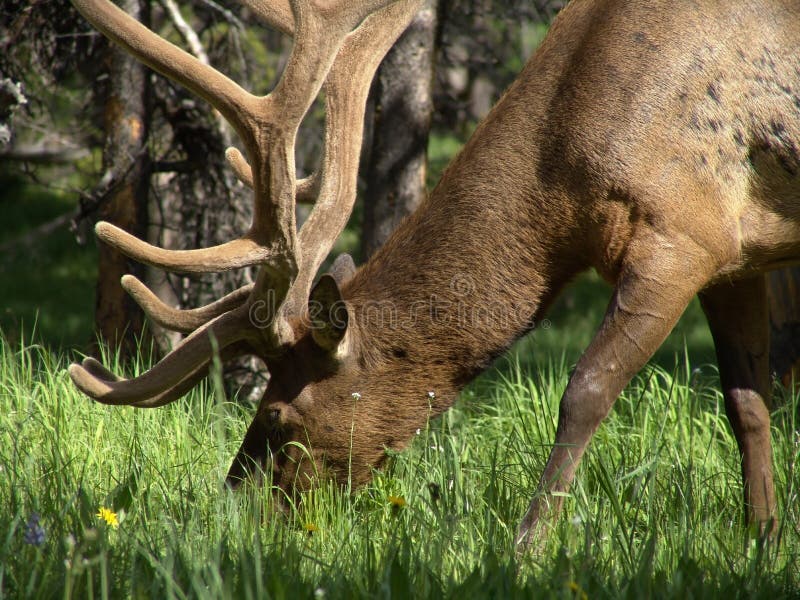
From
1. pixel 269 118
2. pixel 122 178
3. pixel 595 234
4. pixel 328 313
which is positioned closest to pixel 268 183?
pixel 269 118

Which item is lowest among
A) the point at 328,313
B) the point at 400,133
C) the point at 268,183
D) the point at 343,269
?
the point at 328,313

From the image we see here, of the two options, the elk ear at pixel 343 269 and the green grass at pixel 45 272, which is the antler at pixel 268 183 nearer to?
the elk ear at pixel 343 269

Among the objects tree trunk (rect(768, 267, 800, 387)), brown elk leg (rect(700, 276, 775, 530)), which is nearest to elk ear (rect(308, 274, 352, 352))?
brown elk leg (rect(700, 276, 775, 530))

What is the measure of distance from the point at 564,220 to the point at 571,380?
654 mm

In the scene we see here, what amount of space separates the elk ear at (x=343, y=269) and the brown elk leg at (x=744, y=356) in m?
1.62

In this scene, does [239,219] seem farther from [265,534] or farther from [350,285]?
[265,534]

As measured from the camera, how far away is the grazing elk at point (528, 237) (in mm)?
3842

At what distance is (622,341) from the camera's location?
12.6ft

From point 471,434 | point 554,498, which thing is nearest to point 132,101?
Answer: point 471,434

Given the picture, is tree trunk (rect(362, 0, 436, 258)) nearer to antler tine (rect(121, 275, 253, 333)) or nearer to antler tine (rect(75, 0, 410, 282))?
antler tine (rect(121, 275, 253, 333))

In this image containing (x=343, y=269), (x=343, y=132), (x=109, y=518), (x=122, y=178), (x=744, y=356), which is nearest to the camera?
Answer: (x=109, y=518)

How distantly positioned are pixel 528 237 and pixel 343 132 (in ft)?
3.52

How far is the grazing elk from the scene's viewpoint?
384cm

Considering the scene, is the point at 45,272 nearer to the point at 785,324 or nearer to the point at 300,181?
the point at 300,181
